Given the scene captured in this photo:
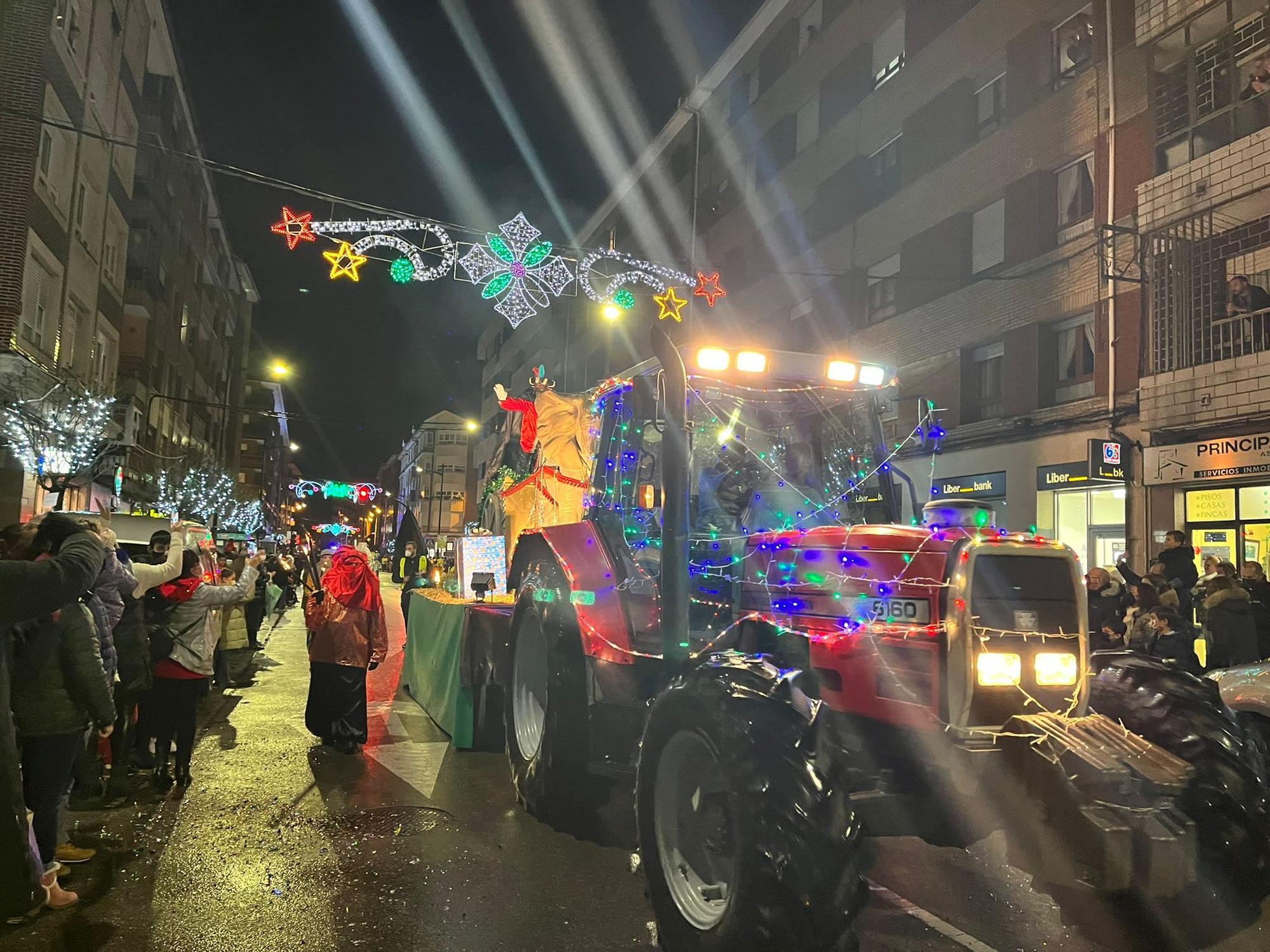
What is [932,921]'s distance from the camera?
13.5 ft

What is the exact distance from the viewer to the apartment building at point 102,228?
17.7 meters

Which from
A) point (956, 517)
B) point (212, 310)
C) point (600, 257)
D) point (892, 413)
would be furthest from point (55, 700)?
point (212, 310)

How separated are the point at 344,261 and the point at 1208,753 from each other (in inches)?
369

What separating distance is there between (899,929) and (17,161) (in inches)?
833

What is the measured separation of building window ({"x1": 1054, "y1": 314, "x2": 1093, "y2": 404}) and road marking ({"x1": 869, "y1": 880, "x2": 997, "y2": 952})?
514 inches

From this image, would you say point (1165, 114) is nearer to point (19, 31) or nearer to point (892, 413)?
point (892, 413)

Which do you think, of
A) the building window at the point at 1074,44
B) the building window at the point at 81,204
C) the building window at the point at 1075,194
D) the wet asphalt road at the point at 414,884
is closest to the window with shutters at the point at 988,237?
the building window at the point at 1075,194

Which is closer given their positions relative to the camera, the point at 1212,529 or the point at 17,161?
the point at 1212,529

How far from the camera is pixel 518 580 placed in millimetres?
6762

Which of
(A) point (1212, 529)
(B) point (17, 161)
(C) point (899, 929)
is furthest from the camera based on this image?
(B) point (17, 161)

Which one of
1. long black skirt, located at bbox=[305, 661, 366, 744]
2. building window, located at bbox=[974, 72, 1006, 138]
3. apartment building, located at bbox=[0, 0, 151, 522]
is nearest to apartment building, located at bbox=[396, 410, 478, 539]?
apartment building, located at bbox=[0, 0, 151, 522]

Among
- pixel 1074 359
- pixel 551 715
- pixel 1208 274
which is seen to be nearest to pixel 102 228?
pixel 1074 359

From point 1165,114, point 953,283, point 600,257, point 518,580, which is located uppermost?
point 1165,114

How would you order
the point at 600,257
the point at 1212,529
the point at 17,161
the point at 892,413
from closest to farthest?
the point at 892,413 → the point at 600,257 → the point at 1212,529 → the point at 17,161
